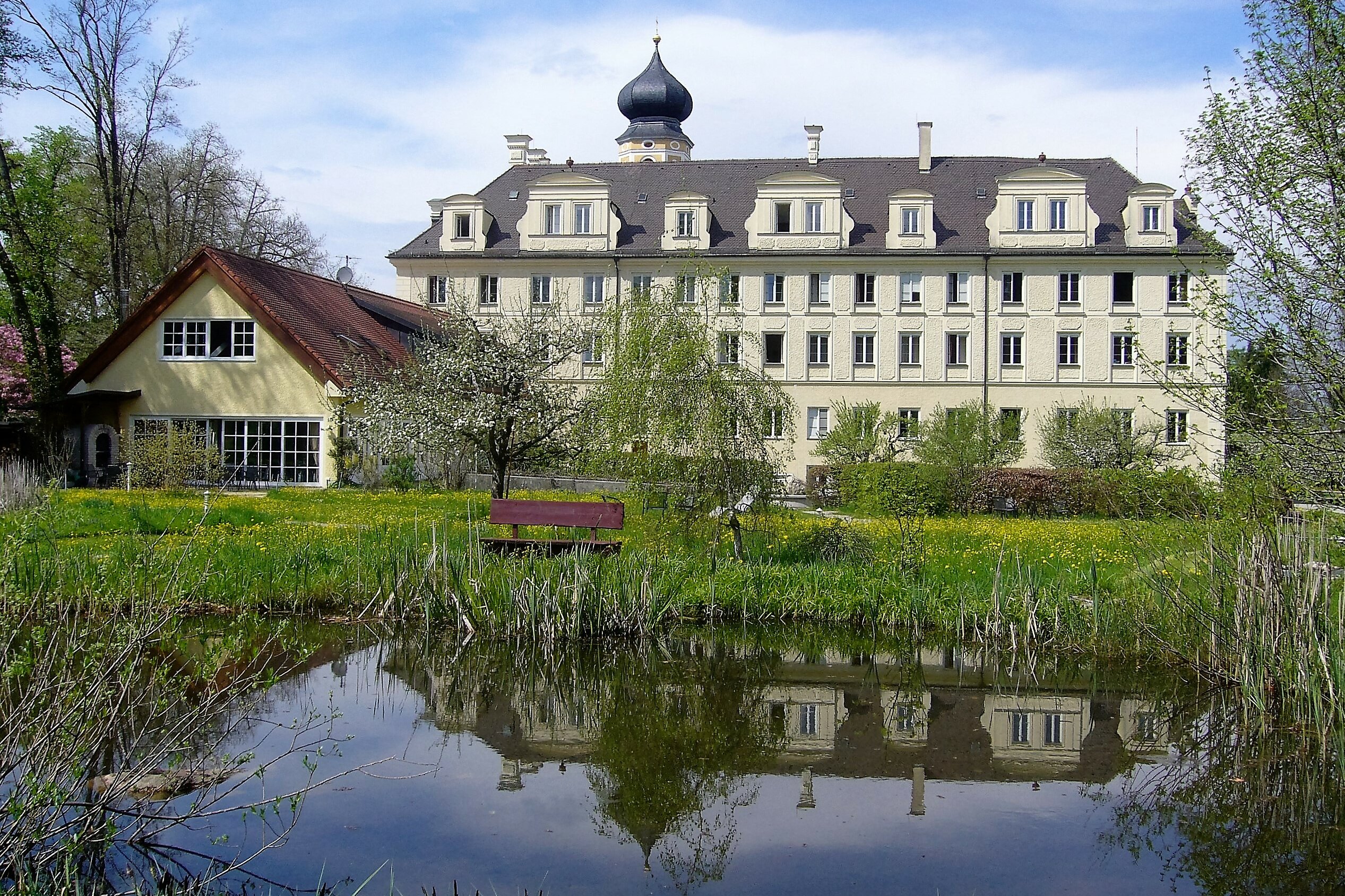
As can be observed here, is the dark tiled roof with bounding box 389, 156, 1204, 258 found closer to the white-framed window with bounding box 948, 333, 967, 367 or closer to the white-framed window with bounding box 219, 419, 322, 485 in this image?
the white-framed window with bounding box 948, 333, 967, 367

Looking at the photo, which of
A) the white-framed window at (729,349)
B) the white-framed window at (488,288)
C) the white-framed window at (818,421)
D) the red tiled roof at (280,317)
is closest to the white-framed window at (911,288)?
the white-framed window at (818,421)

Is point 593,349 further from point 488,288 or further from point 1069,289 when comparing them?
point 1069,289

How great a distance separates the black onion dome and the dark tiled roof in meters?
13.0

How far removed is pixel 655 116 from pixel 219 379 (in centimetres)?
3501

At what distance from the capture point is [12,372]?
34938mm

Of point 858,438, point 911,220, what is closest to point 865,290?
point 911,220

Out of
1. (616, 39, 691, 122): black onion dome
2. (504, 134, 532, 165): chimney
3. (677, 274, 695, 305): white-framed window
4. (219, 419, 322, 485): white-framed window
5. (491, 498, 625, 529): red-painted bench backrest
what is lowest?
(491, 498, 625, 529): red-painted bench backrest

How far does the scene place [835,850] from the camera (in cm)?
593

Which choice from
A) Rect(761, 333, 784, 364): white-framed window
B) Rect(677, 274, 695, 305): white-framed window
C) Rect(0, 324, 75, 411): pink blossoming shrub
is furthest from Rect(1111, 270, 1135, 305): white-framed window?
Rect(0, 324, 75, 411): pink blossoming shrub

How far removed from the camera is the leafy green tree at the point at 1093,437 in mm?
30906

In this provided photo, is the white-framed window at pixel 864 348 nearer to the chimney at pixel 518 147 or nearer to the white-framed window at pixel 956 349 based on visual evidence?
the white-framed window at pixel 956 349

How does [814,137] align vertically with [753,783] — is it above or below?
above

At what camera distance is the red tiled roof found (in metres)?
27.3

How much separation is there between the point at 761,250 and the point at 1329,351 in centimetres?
3239
